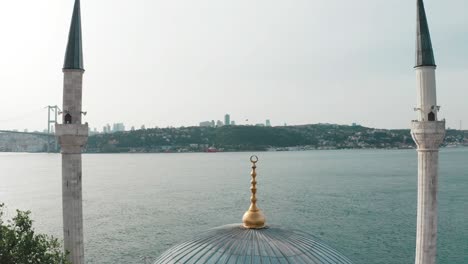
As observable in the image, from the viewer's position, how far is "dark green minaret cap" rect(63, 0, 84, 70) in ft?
54.5

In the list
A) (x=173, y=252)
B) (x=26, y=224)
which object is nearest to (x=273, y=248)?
(x=173, y=252)

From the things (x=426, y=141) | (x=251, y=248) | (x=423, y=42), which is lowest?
(x=251, y=248)

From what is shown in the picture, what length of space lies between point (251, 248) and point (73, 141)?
10258mm

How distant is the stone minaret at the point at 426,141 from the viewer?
1661 centimetres

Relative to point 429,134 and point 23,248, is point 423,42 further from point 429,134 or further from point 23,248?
point 23,248

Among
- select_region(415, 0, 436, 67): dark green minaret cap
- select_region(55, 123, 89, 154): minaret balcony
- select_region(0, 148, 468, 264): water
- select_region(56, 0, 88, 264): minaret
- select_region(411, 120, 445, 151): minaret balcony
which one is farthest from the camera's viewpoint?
select_region(0, 148, 468, 264): water

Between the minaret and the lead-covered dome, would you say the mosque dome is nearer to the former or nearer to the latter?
the lead-covered dome

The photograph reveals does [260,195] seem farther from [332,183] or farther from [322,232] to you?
[322,232]

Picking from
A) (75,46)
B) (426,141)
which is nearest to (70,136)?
(75,46)

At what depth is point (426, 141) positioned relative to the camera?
55.9 ft

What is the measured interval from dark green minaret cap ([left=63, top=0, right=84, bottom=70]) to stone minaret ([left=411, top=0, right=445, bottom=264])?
12154 millimetres

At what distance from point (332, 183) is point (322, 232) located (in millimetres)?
39500

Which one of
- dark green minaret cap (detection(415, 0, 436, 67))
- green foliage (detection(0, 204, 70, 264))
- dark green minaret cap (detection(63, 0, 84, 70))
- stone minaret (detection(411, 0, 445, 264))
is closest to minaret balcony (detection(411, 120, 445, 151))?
stone minaret (detection(411, 0, 445, 264))

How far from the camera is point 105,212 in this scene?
175ft
